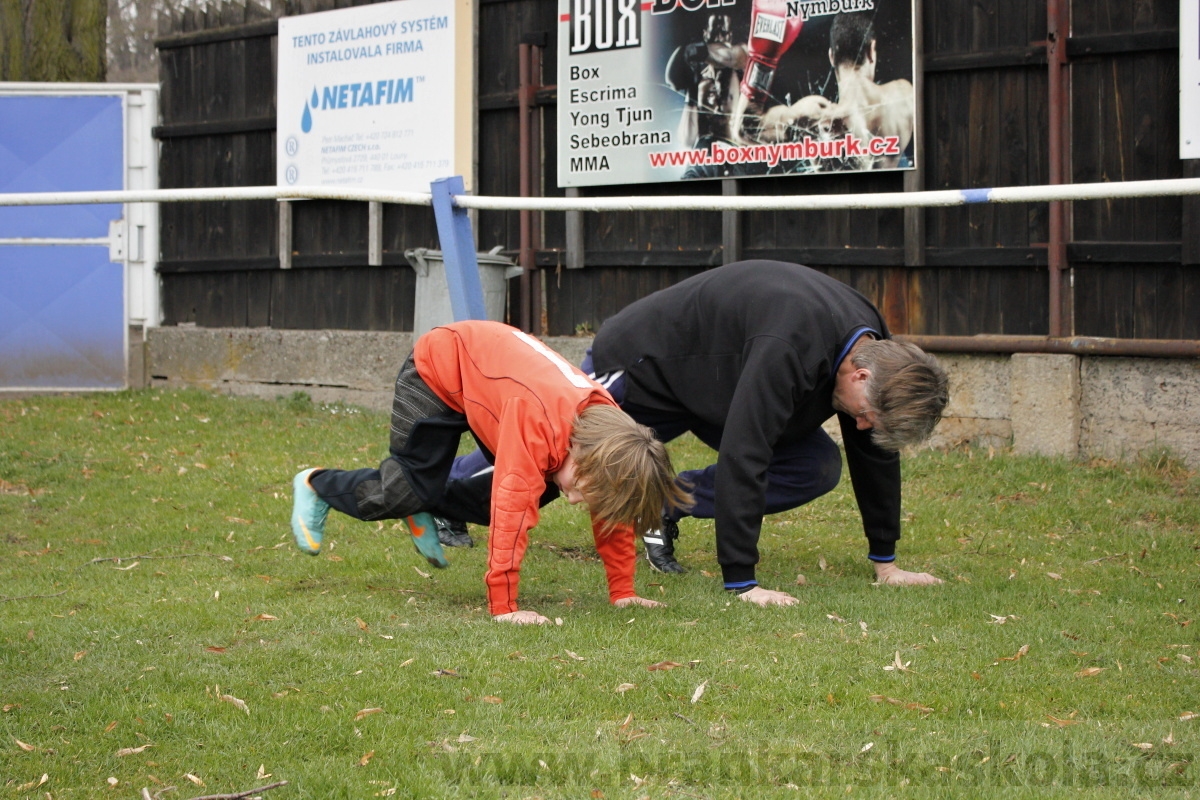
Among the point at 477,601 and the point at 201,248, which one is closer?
the point at 477,601

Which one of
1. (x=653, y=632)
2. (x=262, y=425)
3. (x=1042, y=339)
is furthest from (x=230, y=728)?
(x=262, y=425)

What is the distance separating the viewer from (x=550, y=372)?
14.0ft

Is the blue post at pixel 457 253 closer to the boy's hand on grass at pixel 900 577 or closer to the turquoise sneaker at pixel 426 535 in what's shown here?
the turquoise sneaker at pixel 426 535

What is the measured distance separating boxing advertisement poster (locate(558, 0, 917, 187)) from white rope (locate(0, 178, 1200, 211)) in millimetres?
2727

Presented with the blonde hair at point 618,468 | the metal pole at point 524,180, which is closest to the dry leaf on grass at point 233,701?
the blonde hair at point 618,468

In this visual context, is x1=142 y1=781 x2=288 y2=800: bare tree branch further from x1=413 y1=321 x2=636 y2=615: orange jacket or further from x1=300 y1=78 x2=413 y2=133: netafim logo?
x1=300 y1=78 x2=413 y2=133: netafim logo

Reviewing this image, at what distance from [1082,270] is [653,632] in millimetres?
4497

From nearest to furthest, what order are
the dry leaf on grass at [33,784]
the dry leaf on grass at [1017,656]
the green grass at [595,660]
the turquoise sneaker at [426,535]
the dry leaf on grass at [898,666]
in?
the dry leaf on grass at [33,784], the green grass at [595,660], the dry leaf on grass at [898,666], the dry leaf on grass at [1017,656], the turquoise sneaker at [426,535]

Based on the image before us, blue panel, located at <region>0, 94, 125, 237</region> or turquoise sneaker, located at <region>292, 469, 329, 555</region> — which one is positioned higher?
blue panel, located at <region>0, 94, 125, 237</region>

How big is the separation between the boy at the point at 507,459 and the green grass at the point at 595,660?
0.24 metres

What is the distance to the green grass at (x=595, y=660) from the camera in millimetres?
3010

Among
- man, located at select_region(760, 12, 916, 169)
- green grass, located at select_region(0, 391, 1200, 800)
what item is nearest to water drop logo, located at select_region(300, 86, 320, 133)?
man, located at select_region(760, 12, 916, 169)

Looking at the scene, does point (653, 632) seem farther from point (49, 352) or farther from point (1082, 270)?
point (49, 352)

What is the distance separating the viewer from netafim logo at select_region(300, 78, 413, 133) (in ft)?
33.9
